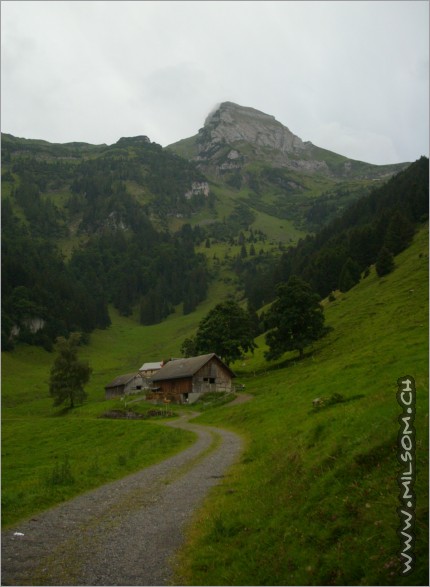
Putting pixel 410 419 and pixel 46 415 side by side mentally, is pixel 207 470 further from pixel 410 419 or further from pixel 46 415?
pixel 46 415

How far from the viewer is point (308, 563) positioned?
9.08m

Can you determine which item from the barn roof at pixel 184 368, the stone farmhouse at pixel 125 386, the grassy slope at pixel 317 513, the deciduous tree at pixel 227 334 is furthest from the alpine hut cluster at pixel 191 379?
the grassy slope at pixel 317 513

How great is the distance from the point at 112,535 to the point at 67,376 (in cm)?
7212

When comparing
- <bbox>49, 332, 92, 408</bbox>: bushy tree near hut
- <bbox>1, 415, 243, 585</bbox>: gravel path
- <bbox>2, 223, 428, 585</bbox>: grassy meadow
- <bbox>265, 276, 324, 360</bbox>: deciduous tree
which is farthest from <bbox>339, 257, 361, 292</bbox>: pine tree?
<bbox>1, 415, 243, 585</bbox>: gravel path

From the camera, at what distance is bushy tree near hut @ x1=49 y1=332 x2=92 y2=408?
8075 centimetres

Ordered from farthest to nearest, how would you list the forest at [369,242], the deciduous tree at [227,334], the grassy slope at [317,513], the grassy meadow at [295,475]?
the forest at [369,242] < the deciduous tree at [227,334] < the grassy meadow at [295,475] < the grassy slope at [317,513]

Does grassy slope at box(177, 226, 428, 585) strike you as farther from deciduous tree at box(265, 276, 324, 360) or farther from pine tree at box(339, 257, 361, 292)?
pine tree at box(339, 257, 361, 292)

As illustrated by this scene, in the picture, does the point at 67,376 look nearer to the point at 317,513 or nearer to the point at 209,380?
the point at 209,380

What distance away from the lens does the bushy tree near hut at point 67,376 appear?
80.8m

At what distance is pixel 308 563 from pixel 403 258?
97291mm

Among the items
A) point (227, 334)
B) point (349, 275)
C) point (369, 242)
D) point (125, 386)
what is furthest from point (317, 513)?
point (369, 242)

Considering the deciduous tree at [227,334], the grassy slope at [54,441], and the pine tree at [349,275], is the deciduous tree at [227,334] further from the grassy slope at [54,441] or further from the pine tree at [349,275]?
the pine tree at [349,275]

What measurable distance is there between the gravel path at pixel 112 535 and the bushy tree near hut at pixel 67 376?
61253 mm

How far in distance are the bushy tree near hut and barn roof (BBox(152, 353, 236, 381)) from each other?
1342 centimetres
